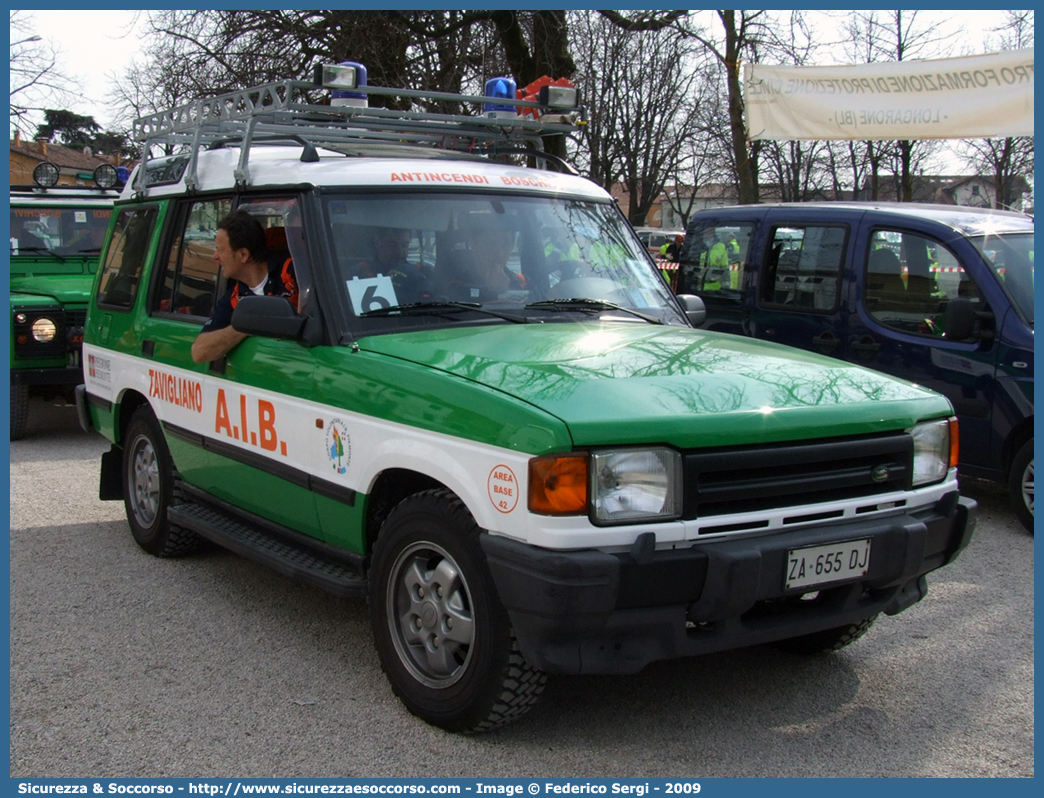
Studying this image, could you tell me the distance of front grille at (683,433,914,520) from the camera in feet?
10.7

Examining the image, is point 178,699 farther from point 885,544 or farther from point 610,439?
point 885,544

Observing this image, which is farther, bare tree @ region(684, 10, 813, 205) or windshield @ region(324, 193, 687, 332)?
bare tree @ region(684, 10, 813, 205)

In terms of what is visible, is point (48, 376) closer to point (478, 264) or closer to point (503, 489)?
point (478, 264)

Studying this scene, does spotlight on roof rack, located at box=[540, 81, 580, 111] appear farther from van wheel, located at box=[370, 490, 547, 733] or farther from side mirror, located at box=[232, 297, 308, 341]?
van wheel, located at box=[370, 490, 547, 733]

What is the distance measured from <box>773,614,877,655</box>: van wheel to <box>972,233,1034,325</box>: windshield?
3.09 metres

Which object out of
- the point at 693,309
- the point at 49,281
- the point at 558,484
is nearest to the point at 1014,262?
the point at 693,309

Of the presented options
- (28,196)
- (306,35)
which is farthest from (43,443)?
(306,35)

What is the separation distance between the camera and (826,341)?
24.4ft

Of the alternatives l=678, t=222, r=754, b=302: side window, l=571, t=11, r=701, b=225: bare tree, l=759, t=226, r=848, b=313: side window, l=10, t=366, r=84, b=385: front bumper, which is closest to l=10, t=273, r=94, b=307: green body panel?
l=10, t=366, r=84, b=385: front bumper

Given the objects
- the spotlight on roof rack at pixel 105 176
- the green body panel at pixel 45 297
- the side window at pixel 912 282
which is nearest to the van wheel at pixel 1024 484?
the side window at pixel 912 282

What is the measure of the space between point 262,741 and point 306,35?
15663 mm

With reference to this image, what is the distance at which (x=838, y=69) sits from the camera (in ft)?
33.6

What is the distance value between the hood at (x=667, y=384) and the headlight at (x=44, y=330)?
21.3 feet

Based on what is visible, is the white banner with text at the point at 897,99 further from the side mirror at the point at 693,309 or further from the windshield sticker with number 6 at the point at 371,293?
the windshield sticker with number 6 at the point at 371,293
